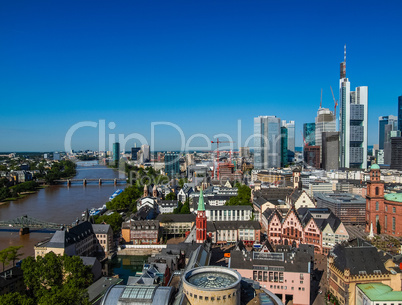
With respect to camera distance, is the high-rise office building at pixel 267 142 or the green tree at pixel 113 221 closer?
the green tree at pixel 113 221

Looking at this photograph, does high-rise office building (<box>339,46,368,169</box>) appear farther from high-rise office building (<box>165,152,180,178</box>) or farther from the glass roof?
the glass roof

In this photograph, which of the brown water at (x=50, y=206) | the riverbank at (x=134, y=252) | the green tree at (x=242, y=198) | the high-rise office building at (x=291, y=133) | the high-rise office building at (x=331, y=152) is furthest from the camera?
the high-rise office building at (x=291, y=133)

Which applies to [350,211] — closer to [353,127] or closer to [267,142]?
[353,127]

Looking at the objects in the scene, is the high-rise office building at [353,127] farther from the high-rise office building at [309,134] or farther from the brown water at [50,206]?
the brown water at [50,206]

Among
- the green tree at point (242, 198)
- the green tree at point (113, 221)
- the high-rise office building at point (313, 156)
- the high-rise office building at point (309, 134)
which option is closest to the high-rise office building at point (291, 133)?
the high-rise office building at point (309, 134)

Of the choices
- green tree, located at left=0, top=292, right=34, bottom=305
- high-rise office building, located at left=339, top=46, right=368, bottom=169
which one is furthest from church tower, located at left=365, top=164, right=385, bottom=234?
high-rise office building, located at left=339, top=46, right=368, bottom=169

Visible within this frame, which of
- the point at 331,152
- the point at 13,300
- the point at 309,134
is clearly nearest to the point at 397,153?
the point at 331,152

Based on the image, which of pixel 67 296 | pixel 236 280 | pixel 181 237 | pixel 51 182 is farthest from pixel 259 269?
pixel 51 182
